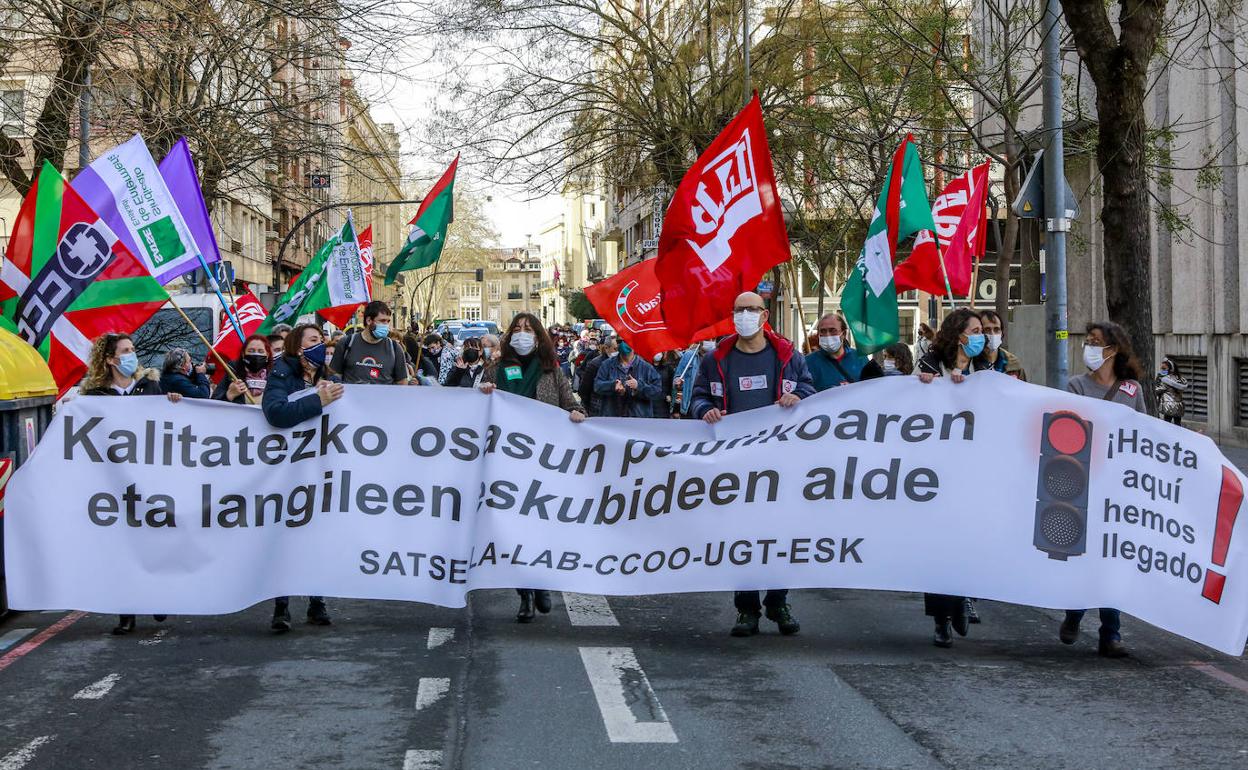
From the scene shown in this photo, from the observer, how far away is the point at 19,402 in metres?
9.20

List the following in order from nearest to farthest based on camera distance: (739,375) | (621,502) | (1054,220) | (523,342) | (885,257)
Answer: (621,502) → (739,375) → (523,342) → (885,257) → (1054,220)

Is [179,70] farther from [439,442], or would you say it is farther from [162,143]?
[439,442]

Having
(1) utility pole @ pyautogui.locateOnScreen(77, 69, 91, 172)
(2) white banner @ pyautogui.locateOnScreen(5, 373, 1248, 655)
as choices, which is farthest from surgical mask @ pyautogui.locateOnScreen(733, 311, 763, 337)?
(1) utility pole @ pyautogui.locateOnScreen(77, 69, 91, 172)

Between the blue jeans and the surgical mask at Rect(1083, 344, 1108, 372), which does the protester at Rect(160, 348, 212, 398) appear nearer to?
the surgical mask at Rect(1083, 344, 1108, 372)

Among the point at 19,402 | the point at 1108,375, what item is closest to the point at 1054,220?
the point at 1108,375

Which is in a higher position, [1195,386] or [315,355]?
[315,355]

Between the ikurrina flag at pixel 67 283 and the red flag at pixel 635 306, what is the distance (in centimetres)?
496

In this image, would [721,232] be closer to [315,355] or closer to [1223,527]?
[315,355]

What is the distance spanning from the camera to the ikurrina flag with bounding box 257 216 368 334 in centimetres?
1803

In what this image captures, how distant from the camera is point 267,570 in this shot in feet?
27.3

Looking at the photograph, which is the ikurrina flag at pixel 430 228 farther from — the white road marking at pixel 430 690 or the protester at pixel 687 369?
the white road marking at pixel 430 690

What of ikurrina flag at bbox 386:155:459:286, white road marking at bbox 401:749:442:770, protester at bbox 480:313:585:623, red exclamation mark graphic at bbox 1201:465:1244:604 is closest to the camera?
white road marking at bbox 401:749:442:770

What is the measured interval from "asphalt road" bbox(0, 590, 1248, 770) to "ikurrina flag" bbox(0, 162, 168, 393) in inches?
81.7

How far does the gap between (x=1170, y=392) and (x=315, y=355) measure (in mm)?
18808
